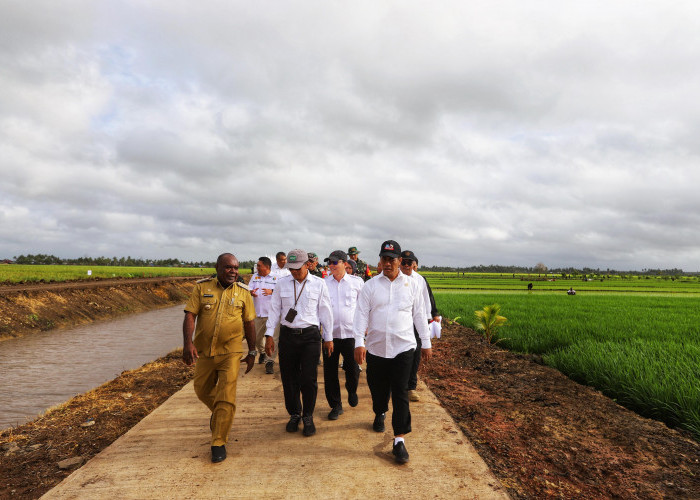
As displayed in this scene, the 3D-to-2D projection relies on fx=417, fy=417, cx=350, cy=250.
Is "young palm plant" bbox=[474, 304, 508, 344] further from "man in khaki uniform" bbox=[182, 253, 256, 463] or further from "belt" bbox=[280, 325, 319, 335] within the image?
"man in khaki uniform" bbox=[182, 253, 256, 463]

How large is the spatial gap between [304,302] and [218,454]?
169 centimetres

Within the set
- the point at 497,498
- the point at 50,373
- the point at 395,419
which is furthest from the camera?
the point at 50,373

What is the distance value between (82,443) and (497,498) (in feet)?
14.5

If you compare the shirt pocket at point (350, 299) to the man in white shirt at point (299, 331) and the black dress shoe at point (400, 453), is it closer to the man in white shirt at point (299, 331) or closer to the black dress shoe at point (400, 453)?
the man in white shirt at point (299, 331)

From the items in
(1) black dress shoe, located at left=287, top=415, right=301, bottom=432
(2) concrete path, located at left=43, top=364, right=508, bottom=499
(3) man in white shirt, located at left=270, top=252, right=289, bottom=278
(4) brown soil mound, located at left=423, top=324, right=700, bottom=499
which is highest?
(3) man in white shirt, located at left=270, top=252, right=289, bottom=278

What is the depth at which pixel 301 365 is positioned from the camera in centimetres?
470

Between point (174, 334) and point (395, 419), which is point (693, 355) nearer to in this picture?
point (395, 419)

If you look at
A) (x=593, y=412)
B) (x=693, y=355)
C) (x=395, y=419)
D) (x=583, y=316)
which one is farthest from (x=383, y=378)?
(x=583, y=316)

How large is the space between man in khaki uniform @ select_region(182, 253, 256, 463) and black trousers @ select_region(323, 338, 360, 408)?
4.16ft

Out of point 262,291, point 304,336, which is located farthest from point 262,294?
point 304,336

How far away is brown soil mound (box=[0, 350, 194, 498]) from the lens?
3.90 m

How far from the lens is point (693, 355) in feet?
25.1

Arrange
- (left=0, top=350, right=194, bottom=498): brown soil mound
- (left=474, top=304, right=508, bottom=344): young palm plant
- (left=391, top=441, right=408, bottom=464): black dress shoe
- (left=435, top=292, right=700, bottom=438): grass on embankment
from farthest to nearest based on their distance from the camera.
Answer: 1. (left=474, top=304, right=508, bottom=344): young palm plant
2. (left=435, top=292, right=700, bottom=438): grass on embankment
3. (left=0, top=350, right=194, bottom=498): brown soil mound
4. (left=391, top=441, right=408, bottom=464): black dress shoe

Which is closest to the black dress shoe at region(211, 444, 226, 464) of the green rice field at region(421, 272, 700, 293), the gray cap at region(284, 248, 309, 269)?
the gray cap at region(284, 248, 309, 269)
